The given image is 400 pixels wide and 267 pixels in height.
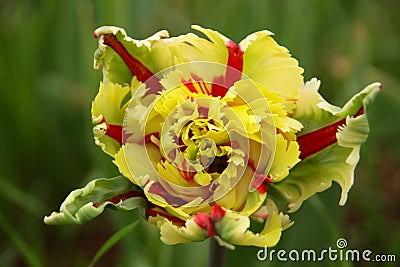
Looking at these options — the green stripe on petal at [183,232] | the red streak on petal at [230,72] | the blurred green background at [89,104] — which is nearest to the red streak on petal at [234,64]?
the red streak on petal at [230,72]

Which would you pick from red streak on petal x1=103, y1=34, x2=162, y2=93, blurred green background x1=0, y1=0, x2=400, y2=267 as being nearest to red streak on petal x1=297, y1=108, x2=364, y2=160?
red streak on petal x1=103, y1=34, x2=162, y2=93

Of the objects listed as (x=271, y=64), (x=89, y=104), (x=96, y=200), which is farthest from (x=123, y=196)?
(x=89, y=104)

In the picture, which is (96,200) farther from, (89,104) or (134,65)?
(89,104)

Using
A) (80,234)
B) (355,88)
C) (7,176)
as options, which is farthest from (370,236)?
(7,176)

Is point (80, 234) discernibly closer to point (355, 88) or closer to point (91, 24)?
point (91, 24)

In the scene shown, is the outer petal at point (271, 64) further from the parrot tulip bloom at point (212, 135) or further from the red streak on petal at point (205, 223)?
the red streak on petal at point (205, 223)
